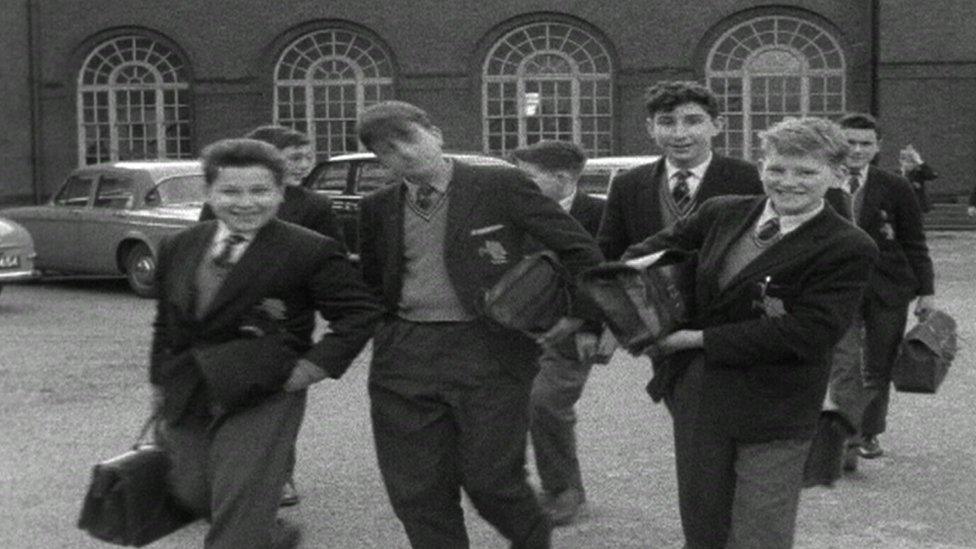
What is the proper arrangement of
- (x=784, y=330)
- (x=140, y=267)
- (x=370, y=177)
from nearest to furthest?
(x=784, y=330) < (x=140, y=267) < (x=370, y=177)

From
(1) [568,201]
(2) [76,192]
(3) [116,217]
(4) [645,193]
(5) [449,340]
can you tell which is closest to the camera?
(5) [449,340]

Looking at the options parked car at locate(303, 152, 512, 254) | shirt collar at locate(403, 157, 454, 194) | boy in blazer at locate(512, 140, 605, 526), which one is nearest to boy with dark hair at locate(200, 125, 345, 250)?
boy in blazer at locate(512, 140, 605, 526)

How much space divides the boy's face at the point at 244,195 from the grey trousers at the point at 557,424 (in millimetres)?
2120

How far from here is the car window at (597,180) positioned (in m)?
16.8

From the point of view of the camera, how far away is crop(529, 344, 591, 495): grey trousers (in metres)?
6.62

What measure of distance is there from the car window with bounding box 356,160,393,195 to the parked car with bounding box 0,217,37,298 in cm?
373

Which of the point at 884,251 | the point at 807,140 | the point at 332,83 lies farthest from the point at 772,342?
the point at 332,83

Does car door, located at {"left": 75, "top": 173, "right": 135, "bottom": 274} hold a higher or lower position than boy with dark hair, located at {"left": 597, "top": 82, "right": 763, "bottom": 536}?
lower

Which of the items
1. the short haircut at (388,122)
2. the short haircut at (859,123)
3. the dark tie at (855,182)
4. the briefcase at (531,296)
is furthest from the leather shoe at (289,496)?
the short haircut at (859,123)

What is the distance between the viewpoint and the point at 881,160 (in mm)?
30844

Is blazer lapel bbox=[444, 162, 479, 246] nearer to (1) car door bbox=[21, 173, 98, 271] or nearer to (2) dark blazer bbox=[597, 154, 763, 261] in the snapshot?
(2) dark blazer bbox=[597, 154, 763, 261]

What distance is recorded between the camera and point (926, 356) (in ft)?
21.9

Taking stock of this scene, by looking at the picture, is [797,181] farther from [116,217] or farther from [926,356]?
[116,217]

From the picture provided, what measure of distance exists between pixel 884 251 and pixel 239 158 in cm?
381
